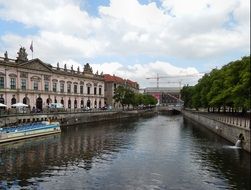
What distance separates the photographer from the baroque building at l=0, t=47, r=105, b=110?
287ft

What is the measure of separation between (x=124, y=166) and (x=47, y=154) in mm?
11037

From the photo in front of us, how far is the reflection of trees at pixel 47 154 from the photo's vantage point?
32469mm

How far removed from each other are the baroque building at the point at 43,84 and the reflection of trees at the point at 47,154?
115 feet

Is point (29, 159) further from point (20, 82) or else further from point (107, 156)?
point (20, 82)

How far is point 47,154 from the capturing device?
4109 cm

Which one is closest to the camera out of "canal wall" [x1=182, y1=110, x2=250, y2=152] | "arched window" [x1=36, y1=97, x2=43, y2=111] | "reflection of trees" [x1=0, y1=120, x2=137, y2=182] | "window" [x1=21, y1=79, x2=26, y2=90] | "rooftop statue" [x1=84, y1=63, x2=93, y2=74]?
"reflection of trees" [x1=0, y1=120, x2=137, y2=182]

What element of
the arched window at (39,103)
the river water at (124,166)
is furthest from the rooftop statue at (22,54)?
the river water at (124,166)

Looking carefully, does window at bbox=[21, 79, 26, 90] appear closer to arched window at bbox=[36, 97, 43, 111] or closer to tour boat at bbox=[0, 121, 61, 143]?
arched window at bbox=[36, 97, 43, 111]

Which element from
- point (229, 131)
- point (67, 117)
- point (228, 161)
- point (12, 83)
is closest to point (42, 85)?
point (12, 83)

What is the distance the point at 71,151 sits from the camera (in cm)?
4366

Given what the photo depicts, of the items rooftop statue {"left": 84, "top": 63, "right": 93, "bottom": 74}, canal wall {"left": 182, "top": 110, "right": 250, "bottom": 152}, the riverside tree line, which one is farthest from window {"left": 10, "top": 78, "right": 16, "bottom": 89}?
canal wall {"left": 182, "top": 110, "right": 250, "bottom": 152}

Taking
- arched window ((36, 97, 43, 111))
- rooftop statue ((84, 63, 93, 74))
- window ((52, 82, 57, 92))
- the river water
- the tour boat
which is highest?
rooftop statue ((84, 63, 93, 74))

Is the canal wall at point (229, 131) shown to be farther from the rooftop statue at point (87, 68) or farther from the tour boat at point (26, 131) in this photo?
the rooftop statue at point (87, 68)

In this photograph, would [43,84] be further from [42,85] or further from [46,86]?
[46,86]
